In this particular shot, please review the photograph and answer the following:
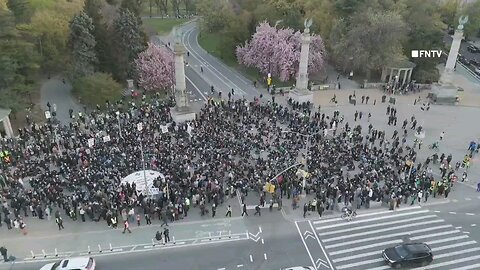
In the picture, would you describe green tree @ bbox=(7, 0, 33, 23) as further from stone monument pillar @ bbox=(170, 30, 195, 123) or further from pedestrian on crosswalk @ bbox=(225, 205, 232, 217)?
pedestrian on crosswalk @ bbox=(225, 205, 232, 217)

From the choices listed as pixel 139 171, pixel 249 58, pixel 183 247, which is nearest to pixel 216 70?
pixel 249 58

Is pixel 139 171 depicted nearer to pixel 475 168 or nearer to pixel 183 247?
pixel 183 247

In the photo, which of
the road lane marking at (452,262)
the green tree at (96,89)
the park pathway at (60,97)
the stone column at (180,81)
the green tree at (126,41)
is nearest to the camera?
the road lane marking at (452,262)

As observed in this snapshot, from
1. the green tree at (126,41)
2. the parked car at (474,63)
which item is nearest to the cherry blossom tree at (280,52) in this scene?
the green tree at (126,41)

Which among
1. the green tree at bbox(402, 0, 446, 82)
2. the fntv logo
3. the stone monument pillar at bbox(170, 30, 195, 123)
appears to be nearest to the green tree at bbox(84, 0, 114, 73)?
the stone monument pillar at bbox(170, 30, 195, 123)

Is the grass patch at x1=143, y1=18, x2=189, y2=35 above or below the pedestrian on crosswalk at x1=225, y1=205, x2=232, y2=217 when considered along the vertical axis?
above

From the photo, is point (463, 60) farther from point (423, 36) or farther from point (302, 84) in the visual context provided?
point (302, 84)

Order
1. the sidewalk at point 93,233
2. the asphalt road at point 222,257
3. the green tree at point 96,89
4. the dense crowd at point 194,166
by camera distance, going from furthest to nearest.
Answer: the green tree at point 96,89, the dense crowd at point 194,166, the sidewalk at point 93,233, the asphalt road at point 222,257

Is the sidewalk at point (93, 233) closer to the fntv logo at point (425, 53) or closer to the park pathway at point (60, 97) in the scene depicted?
the park pathway at point (60, 97)

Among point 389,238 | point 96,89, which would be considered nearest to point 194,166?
point 389,238
